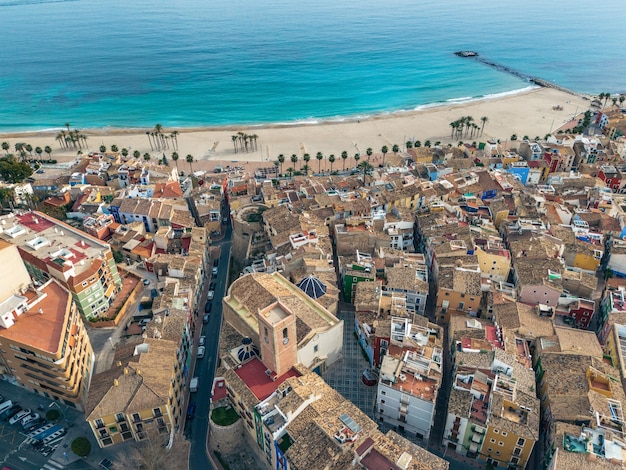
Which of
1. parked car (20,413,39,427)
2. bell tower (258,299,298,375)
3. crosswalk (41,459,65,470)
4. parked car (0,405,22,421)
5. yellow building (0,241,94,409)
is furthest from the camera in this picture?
parked car (0,405,22,421)

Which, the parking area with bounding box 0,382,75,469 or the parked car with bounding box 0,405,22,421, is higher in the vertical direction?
the parked car with bounding box 0,405,22,421

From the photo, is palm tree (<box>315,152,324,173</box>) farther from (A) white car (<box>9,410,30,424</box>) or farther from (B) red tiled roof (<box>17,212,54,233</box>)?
(A) white car (<box>9,410,30,424</box>)

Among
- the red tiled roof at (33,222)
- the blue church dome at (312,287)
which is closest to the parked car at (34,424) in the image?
the red tiled roof at (33,222)

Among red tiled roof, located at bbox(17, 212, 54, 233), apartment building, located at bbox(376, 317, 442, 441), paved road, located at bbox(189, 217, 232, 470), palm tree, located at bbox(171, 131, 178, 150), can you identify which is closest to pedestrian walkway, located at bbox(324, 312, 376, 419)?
apartment building, located at bbox(376, 317, 442, 441)

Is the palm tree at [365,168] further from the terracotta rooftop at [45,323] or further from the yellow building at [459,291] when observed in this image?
the terracotta rooftop at [45,323]

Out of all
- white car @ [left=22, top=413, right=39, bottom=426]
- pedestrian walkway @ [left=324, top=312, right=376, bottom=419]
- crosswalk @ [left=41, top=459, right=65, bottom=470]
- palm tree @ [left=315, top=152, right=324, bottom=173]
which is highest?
palm tree @ [left=315, top=152, right=324, bottom=173]

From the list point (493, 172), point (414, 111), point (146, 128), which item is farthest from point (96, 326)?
point (414, 111)

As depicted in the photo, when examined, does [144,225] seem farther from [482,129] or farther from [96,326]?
[482,129]
